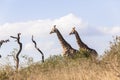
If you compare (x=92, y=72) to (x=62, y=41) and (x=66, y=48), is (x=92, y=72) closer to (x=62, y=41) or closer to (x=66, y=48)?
(x=66, y=48)

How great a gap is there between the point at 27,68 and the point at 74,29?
7.57m

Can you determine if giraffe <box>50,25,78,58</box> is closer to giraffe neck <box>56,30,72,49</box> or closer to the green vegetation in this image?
giraffe neck <box>56,30,72,49</box>

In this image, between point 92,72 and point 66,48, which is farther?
point 66,48

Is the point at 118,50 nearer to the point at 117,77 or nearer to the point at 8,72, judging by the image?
the point at 117,77

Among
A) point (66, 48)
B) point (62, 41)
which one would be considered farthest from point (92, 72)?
point (62, 41)

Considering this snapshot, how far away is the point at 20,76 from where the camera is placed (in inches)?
706

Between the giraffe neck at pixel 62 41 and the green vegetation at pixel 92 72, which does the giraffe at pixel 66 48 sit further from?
the green vegetation at pixel 92 72

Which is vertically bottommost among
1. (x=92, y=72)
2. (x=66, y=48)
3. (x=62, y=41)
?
(x=92, y=72)

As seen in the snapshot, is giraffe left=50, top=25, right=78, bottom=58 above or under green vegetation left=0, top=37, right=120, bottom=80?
above

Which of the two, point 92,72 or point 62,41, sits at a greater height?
point 62,41

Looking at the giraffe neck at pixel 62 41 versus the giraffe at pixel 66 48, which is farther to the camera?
the giraffe neck at pixel 62 41

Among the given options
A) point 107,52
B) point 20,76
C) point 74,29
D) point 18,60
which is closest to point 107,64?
point 107,52

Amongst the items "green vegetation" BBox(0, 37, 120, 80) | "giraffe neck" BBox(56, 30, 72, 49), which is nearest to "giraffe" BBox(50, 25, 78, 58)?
"giraffe neck" BBox(56, 30, 72, 49)

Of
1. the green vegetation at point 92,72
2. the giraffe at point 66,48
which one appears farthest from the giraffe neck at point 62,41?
the green vegetation at point 92,72
